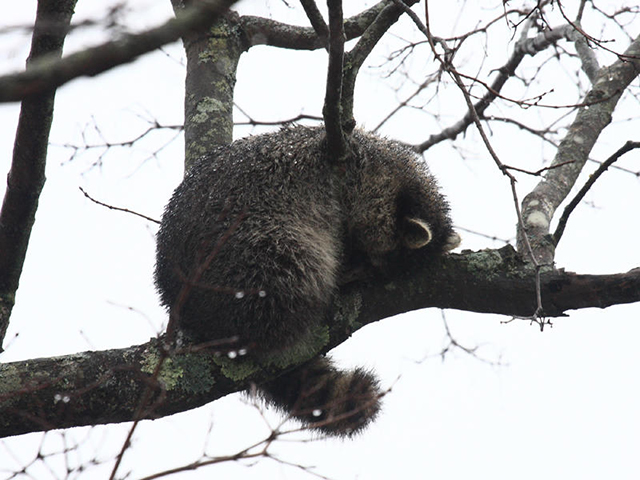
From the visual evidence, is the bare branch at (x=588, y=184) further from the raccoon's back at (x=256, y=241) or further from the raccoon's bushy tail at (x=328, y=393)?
the raccoon's bushy tail at (x=328, y=393)

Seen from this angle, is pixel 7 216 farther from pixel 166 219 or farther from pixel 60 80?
pixel 60 80

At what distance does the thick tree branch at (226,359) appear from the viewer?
3.07 m

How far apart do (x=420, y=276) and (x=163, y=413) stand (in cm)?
153

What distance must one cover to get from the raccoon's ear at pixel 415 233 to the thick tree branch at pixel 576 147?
76 centimetres

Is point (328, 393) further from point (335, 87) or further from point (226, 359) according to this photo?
point (335, 87)

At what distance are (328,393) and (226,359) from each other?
0.76m

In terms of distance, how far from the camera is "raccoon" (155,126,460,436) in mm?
3625

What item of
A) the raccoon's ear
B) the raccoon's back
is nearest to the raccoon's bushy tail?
the raccoon's back

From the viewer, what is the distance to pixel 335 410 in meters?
3.84

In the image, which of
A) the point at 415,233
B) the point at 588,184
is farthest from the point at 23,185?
the point at 588,184

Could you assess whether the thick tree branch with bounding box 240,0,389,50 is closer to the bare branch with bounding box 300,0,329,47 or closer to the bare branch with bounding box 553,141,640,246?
the bare branch with bounding box 300,0,329,47

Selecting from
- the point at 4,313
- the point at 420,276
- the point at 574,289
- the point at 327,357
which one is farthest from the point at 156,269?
the point at 574,289

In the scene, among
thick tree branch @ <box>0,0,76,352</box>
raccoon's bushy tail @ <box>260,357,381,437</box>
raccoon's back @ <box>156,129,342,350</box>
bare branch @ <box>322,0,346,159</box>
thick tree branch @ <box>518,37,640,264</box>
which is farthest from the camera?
thick tree branch @ <box>518,37,640,264</box>

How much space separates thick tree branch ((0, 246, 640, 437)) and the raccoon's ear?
16cm
